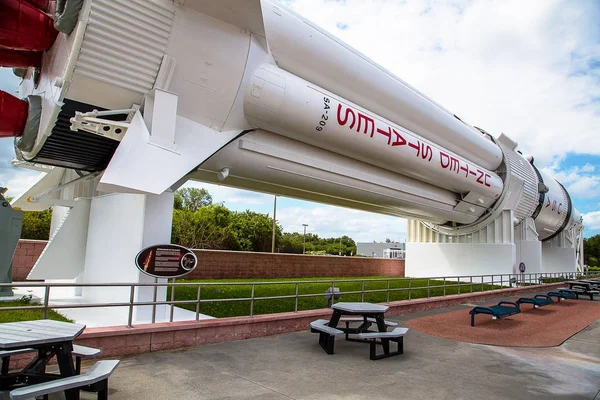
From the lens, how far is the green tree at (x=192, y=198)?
178 ft

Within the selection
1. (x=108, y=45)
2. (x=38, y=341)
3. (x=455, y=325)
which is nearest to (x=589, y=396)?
(x=455, y=325)

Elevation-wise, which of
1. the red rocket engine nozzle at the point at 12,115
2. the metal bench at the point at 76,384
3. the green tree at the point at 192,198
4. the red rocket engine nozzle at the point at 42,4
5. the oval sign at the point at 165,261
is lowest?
the metal bench at the point at 76,384

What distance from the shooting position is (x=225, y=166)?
7.07m

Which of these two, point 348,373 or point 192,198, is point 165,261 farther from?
point 192,198

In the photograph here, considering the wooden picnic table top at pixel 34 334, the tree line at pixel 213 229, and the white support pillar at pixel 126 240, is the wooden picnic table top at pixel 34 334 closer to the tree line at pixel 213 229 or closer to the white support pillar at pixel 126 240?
the white support pillar at pixel 126 240

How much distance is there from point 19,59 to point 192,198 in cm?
5062

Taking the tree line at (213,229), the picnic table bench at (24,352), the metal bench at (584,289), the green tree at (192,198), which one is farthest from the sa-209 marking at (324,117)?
the green tree at (192,198)

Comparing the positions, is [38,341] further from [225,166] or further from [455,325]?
[455,325]

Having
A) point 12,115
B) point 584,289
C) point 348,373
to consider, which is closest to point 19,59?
point 12,115

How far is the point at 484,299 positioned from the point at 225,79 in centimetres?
1055

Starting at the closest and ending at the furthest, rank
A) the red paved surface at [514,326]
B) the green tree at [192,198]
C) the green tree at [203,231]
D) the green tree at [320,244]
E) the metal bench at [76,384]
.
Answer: the metal bench at [76,384], the red paved surface at [514,326], the green tree at [203,231], the green tree at [192,198], the green tree at [320,244]

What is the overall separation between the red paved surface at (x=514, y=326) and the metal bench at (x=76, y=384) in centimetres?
542

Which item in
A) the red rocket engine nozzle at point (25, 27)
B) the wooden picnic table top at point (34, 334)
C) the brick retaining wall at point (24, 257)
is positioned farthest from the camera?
the brick retaining wall at point (24, 257)

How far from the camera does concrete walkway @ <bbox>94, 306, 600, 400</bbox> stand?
3.84m
